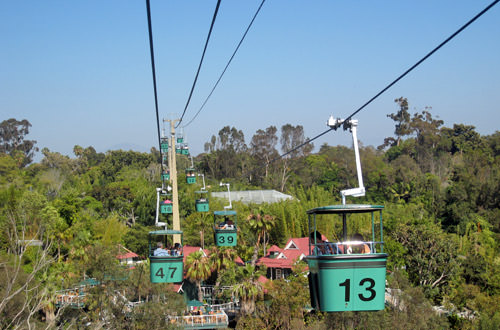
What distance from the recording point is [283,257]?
4903 cm

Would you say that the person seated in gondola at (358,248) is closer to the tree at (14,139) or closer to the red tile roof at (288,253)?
the red tile roof at (288,253)

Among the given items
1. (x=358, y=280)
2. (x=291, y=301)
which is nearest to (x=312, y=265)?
(x=358, y=280)

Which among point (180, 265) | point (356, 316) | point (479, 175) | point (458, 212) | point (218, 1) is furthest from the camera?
point (479, 175)

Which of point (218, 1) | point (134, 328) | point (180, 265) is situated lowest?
point (134, 328)

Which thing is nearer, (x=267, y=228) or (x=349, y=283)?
(x=349, y=283)

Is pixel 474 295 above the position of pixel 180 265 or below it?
below

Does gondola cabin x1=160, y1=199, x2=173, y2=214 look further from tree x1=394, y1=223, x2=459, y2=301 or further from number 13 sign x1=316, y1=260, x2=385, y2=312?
number 13 sign x1=316, y1=260, x2=385, y2=312

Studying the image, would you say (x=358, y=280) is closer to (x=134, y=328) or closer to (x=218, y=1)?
(x=218, y=1)

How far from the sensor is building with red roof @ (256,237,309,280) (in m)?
47.6

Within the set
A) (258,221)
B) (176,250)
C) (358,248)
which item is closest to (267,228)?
(258,221)

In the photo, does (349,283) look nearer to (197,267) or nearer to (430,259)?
(197,267)

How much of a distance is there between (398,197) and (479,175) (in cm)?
1003

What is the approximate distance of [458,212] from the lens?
199ft

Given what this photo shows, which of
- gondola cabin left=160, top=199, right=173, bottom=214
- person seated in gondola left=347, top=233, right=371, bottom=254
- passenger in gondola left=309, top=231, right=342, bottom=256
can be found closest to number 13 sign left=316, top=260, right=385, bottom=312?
passenger in gondola left=309, top=231, right=342, bottom=256
